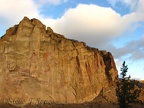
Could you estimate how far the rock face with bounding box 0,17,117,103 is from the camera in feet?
381

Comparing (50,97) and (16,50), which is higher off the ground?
(16,50)

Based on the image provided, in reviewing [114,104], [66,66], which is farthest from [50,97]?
[114,104]

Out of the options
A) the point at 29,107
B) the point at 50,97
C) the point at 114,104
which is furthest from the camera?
the point at 50,97

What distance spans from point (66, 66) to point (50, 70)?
234 inches

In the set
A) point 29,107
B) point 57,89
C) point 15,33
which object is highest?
point 15,33

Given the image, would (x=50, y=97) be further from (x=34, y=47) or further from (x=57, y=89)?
(x=34, y=47)

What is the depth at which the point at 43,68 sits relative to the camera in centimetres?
11900

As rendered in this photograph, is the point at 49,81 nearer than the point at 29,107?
No

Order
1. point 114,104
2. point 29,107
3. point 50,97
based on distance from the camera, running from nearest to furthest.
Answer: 1. point 29,107
2. point 114,104
3. point 50,97

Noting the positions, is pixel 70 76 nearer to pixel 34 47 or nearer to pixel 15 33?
pixel 34 47

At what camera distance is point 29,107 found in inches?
4063

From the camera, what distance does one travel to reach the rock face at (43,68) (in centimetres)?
11606

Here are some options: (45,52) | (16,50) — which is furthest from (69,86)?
(16,50)

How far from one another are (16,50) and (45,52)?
31.5 ft
